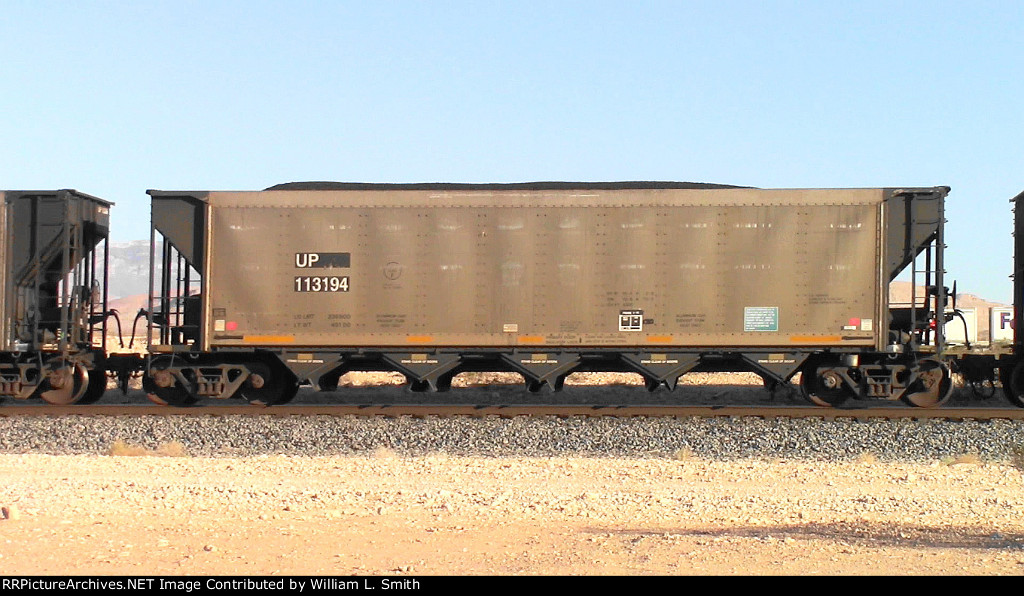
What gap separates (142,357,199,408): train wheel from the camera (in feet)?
47.9

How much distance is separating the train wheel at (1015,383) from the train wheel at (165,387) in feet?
40.6

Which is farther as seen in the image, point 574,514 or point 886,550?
point 574,514

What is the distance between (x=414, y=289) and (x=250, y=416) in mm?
2948

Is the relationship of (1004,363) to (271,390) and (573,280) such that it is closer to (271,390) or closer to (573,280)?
(573,280)

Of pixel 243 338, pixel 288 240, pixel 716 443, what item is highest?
pixel 288 240

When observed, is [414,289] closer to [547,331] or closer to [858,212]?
[547,331]

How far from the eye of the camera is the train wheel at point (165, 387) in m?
14.6

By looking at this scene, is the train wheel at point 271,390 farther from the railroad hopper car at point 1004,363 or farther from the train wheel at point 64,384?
the railroad hopper car at point 1004,363

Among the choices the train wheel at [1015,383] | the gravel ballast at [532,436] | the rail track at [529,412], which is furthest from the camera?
the train wheel at [1015,383]

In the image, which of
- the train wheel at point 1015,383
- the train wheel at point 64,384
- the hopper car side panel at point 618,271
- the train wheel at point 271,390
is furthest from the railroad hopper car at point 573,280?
the train wheel at point 64,384

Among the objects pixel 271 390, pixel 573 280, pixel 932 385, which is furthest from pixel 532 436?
pixel 932 385

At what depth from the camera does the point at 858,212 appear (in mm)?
14125

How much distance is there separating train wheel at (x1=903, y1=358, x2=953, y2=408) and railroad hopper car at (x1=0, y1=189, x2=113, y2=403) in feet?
41.6
